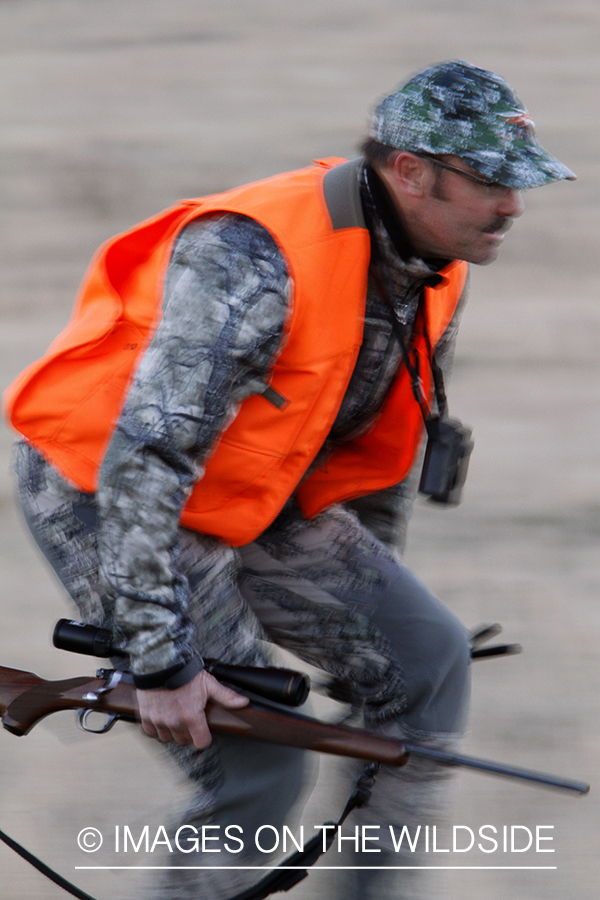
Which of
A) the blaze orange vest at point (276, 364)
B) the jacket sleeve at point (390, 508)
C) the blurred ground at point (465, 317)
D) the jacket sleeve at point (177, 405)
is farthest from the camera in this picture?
the blurred ground at point (465, 317)

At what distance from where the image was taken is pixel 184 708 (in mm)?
1926

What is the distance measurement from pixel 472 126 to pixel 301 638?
3.24 ft

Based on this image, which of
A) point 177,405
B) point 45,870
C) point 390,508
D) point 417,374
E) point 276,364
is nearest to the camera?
point 177,405

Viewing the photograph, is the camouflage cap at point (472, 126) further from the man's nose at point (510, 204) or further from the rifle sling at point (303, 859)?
the rifle sling at point (303, 859)

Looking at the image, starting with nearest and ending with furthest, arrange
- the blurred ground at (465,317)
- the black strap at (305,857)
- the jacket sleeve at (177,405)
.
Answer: the jacket sleeve at (177,405), the black strap at (305,857), the blurred ground at (465,317)

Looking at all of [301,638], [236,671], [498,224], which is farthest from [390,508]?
[498,224]

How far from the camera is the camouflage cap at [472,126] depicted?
6.15 ft

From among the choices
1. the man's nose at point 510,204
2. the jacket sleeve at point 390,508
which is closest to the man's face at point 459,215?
the man's nose at point 510,204

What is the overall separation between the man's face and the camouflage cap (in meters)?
0.03

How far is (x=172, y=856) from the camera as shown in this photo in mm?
2170

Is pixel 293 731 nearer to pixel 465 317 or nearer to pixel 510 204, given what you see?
pixel 510 204

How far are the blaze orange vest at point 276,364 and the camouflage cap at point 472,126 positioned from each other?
6.1 inches

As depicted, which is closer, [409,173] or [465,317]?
[409,173]

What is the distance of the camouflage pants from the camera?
81.3 inches
